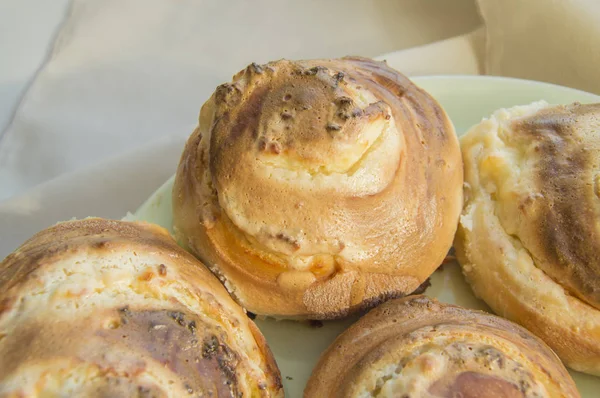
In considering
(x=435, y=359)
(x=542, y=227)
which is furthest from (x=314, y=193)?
(x=542, y=227)

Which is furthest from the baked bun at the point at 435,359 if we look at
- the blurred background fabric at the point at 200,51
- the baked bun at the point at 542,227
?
the blurred background fabric at the point at 200,51

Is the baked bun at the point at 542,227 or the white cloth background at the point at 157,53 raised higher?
the white cloth background at the point at 157,53

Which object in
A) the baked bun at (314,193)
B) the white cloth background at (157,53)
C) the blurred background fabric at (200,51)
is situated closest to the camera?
the baked bun at (314,193)

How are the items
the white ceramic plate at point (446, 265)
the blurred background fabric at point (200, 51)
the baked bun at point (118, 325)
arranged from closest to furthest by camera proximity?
the baked bun at point (118, 325) < the white ceramic plate at point (446, 265) < the blurred background fabric at point (200, 51)

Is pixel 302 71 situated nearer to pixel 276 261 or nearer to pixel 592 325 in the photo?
pixel 276 261

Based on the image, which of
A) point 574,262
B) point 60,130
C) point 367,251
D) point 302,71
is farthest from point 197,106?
point 574,262

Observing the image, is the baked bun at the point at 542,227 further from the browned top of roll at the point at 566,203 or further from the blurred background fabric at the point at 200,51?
the blurred background fabric at the point at 200,51

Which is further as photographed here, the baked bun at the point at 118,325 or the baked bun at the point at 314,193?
the baked bun at the point at 314,193
